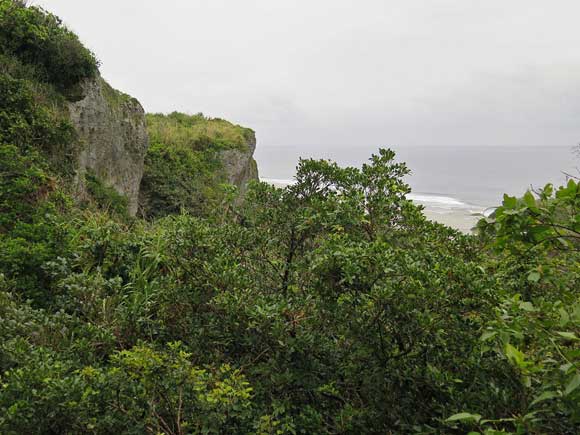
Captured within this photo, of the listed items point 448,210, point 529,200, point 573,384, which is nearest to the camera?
point 573,384

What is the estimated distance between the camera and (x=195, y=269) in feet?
9.05

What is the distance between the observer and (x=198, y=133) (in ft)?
57.5

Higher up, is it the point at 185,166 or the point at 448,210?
the point at 448,210

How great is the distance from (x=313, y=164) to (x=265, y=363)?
5.19 feet

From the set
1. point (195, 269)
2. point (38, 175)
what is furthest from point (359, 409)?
point (38, 175)

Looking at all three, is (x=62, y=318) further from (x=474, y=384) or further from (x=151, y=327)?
(x=474, y=384)

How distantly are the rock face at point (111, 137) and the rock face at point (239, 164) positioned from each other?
5.40m

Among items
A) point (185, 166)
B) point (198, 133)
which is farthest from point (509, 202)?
point (198, 133)

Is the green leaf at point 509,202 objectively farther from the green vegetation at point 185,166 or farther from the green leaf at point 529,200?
the green vegetation at point 185,166

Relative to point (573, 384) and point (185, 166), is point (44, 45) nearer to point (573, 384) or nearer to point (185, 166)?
point (185, 166)

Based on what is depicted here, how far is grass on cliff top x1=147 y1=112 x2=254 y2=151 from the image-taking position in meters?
16.2

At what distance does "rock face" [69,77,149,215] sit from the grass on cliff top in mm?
3008

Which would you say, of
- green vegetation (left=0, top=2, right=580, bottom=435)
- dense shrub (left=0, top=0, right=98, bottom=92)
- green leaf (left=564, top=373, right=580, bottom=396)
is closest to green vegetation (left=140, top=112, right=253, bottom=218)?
dense shrub (left=0, top=0, right=98, bottom=92)

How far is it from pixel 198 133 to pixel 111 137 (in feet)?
24.0
